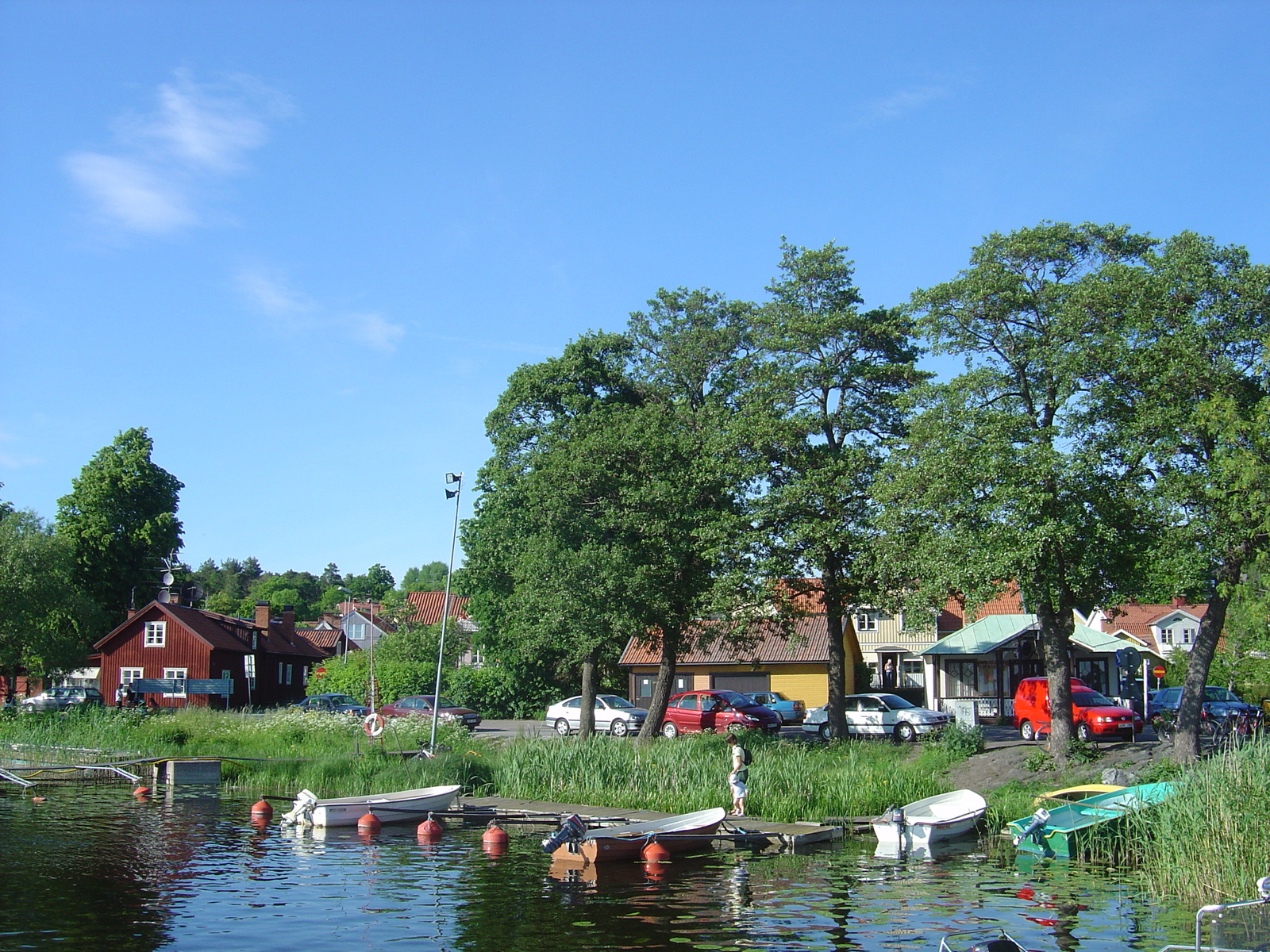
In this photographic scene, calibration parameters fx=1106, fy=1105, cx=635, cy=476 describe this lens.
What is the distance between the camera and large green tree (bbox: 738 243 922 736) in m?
28.1

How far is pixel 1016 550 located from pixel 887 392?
8.92 meters

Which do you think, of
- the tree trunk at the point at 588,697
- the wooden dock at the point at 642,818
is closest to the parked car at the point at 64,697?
the tree trunk at the point at 588,697

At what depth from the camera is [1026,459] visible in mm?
22016

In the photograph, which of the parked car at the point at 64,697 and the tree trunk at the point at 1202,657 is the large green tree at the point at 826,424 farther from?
the parked car at the point at 64,697

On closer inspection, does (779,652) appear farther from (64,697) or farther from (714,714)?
(64,697)

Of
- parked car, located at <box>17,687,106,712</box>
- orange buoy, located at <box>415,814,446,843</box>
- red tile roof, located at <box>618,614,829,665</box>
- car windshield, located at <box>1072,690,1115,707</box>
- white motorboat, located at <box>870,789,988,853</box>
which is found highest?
red tile roof, located at <box>618,614,829,665</box>

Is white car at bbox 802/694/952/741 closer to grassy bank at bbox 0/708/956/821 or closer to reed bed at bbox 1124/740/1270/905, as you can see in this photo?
grassy bank at bbox 0/708/956/821

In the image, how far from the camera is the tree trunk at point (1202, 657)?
851 inches

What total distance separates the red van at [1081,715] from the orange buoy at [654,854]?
13679 millimetres

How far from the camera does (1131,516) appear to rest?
868 inches

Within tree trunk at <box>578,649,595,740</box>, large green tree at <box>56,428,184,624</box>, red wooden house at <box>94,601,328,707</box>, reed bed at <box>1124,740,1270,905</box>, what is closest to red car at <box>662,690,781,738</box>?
tree trunk at <box>578,649,595,740</box>

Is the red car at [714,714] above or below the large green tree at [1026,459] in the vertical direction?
below

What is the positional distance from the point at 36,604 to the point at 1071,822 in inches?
1706

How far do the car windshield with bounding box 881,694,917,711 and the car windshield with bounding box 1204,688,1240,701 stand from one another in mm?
11145
